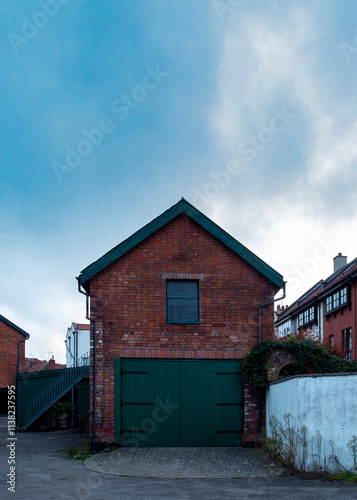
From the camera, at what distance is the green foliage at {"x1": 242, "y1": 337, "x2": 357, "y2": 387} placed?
48.5ft

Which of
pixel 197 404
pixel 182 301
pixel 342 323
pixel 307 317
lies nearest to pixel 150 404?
pixel 197 404

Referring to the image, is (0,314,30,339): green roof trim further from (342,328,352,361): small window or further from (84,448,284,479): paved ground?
(84,448,284,479): paved ground

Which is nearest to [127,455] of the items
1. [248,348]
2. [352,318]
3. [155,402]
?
[155,402]

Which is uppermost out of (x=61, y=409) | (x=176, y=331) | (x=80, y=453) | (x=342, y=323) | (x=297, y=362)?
(x=176, y=331)

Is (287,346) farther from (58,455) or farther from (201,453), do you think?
(58,455)

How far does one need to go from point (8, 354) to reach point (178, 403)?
74.6 ft

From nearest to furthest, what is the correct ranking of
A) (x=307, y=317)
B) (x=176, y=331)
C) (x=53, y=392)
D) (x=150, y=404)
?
(x=150, y=404) < (x=176, y=331) < (x=53, y=392) < (x=307, y=317)

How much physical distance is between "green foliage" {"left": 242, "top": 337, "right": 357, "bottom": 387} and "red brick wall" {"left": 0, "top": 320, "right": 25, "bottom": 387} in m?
23.5

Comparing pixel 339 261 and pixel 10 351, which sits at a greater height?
pixel 339 261

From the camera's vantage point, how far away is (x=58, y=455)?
14398 millimetres

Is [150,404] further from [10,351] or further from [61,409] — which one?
[10,351]

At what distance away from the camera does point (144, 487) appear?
10.2 metres

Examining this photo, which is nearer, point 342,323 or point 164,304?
point 164,304

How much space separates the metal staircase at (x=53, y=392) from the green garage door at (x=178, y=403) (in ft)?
29.8
